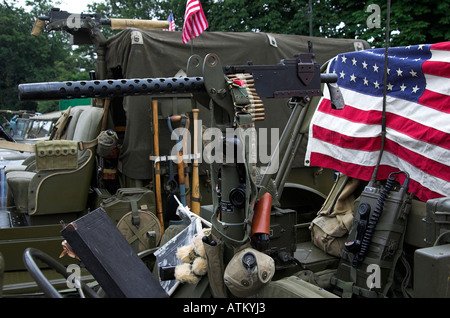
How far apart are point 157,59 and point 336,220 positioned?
9.70 ft

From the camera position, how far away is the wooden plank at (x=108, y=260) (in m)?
1.99

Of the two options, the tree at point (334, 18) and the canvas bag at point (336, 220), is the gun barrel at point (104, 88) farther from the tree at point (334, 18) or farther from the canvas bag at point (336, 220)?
the tree at point (334, 18)

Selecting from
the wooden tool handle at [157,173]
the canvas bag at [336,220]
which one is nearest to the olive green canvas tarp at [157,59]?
the wooden tool handle at [157,173]

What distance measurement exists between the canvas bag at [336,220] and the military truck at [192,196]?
0.05ft

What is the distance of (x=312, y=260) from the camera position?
12.2 ft

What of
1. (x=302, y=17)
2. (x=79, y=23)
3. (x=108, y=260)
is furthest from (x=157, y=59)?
(x=302, y=17)

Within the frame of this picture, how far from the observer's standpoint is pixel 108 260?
2.06 meters

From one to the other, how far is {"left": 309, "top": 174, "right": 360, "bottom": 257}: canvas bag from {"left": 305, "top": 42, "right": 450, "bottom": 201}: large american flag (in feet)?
0.50

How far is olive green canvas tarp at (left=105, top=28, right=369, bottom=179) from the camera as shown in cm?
525

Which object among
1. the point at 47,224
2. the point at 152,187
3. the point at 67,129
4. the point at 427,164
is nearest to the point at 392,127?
the point at 427,164

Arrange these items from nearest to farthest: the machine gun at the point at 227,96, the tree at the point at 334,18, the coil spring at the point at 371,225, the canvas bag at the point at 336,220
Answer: the machine gun at the point at 227,96 < the coil spring at the point at 371,225 < the canvas bag at the point at 336,220 < the tree at the point at 334,18

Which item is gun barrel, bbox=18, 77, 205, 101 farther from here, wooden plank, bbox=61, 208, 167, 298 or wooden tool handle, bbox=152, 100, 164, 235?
wooden tool handle, bbox=152, 100, 164, 235

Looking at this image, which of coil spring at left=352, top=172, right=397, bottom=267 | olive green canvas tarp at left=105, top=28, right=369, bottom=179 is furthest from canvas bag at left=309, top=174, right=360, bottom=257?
olive green canvas tarp at left=105, top=28, right=369, bottom=179

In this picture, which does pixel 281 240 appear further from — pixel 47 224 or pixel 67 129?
pixel 67 129
